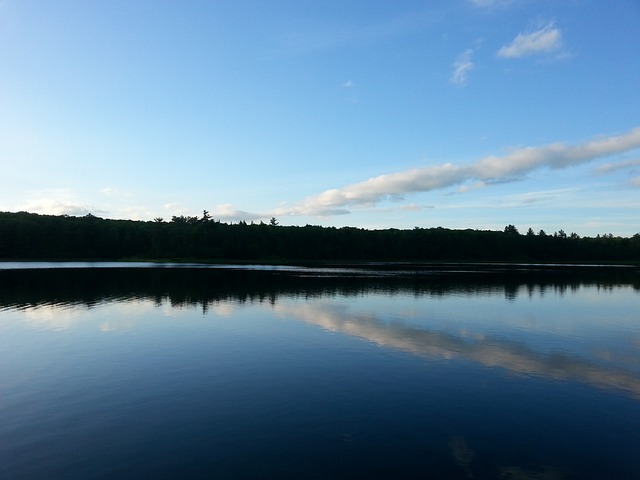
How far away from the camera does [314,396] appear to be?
709 inches

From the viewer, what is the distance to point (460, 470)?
477 inches

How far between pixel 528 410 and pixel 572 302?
4171 centimetres

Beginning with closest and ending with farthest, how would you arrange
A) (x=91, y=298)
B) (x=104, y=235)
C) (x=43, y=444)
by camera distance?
(x=43, y=444) → (x=91, y=298) → (x=104, y=235)

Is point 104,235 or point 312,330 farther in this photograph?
point 104,235

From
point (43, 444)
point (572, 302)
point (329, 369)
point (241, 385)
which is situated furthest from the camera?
point (572, 302)

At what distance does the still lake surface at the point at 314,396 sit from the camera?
1254 cm

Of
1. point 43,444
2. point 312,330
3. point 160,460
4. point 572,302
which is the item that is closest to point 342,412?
point 160,460

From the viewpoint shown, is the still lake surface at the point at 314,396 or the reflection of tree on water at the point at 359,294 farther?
the reflection of tree on water at the point at 359,294

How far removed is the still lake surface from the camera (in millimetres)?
12539

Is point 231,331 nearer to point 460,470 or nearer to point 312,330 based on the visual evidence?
point 312,330

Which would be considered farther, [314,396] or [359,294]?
[359,294]

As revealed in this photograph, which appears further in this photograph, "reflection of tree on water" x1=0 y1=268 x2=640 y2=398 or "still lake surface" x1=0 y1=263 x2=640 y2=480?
"reflection of tree on water" x1=0 y1=268 x2=640 y2=398

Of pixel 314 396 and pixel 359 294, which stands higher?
pixel 359 294

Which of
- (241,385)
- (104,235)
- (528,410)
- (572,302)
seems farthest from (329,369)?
(104,235)
